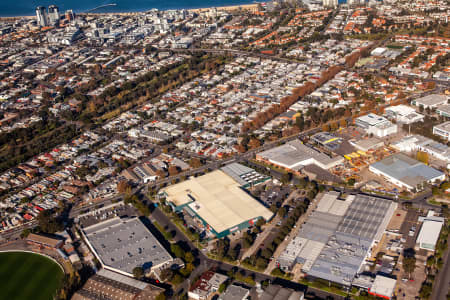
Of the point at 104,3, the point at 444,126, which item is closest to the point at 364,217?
the point at 444,126

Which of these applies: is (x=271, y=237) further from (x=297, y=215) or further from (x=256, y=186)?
(x=256, y=186)

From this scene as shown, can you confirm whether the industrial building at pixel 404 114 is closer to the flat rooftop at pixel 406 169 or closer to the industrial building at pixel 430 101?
the industrial building at pixel 430 101

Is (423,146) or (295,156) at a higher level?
(423,146)

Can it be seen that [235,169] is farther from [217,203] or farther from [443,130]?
[443,130]

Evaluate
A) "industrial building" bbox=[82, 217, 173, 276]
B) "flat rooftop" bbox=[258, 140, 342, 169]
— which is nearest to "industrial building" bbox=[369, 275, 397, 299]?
"industrial building" bbox=[82, 217, 173, 276]

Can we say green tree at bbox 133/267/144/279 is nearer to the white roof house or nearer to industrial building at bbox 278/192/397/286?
industrial building at bbox 278/192/397/286
